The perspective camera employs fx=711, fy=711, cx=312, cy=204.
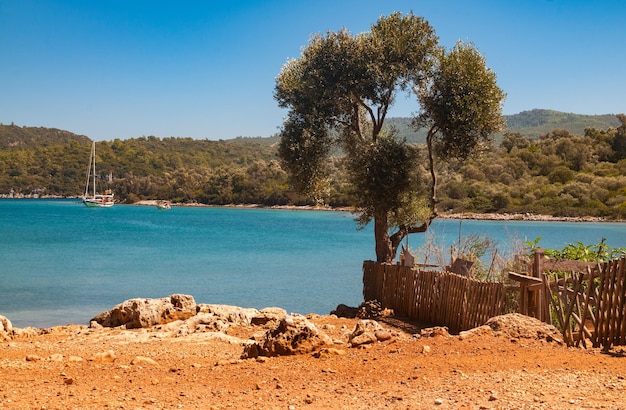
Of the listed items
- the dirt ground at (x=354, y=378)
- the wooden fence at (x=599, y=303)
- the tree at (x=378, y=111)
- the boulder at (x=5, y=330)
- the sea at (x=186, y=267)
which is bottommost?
the sea at (x=186, y=267)

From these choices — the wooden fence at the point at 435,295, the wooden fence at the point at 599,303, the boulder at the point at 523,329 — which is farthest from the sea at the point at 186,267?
the boulder at the point at 523,329

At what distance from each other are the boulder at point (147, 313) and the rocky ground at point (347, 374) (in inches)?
123

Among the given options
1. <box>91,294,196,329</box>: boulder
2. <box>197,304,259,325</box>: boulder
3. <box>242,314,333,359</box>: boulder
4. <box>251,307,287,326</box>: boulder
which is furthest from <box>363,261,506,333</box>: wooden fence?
<box>91,294,196,329</box>: boulder

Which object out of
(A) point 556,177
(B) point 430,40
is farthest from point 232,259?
(A) point 556,177

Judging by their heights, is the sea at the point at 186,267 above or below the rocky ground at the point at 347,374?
below

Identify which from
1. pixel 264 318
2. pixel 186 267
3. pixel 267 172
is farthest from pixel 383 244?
pixel 267 172

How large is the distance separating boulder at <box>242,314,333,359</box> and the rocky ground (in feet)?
0.04

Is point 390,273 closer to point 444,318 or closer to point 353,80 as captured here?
point 444,318

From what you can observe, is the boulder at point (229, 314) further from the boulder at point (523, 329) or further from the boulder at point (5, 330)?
the boulder at point (523, 329)

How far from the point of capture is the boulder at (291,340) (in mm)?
8555

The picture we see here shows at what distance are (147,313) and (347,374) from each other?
7151mm

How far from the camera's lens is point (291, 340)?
28.3 feet

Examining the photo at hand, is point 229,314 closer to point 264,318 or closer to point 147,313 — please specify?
point 264,318

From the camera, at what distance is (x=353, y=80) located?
16312 millimetres
